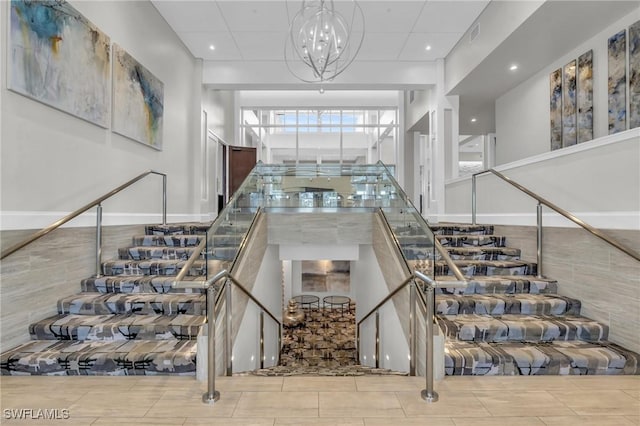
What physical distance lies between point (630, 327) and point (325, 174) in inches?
234

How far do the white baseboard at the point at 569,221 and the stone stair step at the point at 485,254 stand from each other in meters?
0.49

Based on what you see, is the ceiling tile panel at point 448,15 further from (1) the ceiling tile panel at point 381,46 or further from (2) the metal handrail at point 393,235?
(2) the metal handrail at point 393,235

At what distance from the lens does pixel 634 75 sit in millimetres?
4453

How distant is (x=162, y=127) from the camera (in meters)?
6.15

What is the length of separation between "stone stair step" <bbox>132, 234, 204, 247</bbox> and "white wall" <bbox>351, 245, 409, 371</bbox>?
10.4 ft

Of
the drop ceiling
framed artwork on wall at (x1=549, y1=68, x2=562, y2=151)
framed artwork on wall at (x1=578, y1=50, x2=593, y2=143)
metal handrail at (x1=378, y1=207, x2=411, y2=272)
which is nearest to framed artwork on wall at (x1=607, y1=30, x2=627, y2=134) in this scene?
framed artwork on wall at (x1=578, y1=50, x2=593, y2=143)

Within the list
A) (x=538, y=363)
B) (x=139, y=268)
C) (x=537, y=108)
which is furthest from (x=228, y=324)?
(x=537, y=108)

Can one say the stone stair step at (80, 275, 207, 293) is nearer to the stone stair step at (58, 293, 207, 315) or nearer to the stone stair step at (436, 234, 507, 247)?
the stone stair step at (58, 293, 207, 315)

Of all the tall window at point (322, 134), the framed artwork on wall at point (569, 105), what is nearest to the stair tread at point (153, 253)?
the framed artwork on wall at point (569, 105)

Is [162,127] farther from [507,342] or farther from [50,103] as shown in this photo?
[507,342]

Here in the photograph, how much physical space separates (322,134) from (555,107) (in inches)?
376

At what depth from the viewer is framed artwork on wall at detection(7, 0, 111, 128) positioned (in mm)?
3150

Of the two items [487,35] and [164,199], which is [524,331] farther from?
[164,199]

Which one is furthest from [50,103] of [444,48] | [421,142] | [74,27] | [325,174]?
[421,142]
